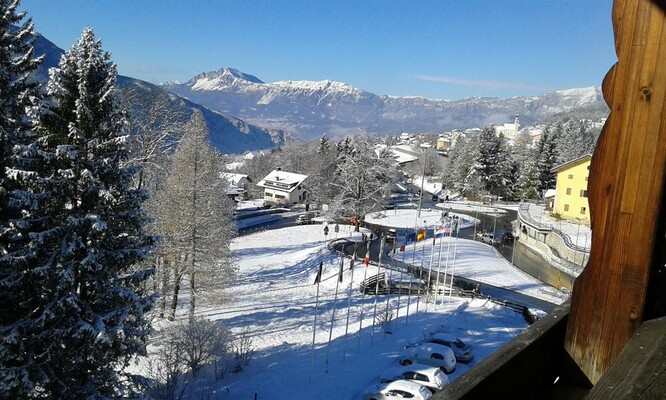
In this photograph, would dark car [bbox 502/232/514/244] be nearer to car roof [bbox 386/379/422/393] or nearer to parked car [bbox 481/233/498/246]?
parked car [bbox 481/233/498/246]

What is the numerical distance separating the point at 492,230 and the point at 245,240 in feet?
87.4

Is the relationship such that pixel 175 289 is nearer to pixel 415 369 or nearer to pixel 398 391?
pixel 415 369

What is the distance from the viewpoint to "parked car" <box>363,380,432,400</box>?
13.6m

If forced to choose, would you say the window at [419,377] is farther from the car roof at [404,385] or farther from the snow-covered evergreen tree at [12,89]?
the snow-covered evergreen tree at [12,89]

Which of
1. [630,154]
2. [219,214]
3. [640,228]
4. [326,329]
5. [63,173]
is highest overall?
[630,154]

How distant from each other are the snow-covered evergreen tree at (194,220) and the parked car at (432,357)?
10524 millimetres

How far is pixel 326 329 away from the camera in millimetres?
22000

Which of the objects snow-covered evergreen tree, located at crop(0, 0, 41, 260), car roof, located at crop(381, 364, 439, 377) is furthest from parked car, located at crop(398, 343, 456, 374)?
snow-covered evergreen tree, located at crop(0, 0, 41, 260)

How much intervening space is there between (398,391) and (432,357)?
10.0ft

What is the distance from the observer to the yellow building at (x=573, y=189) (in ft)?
151

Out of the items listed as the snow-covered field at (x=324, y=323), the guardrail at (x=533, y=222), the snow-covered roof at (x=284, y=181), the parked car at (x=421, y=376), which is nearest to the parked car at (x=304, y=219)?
the snow-covered roof at (x=284, y=181)

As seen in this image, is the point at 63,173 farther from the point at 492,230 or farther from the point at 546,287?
the point at 492,230

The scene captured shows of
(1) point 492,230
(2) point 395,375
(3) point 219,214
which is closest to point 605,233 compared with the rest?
(2) point 395,375

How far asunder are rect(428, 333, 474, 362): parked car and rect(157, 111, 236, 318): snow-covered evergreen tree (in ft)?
36.0
